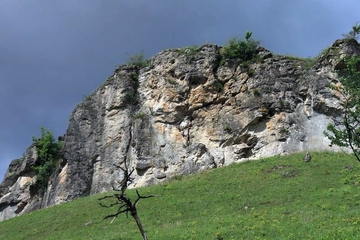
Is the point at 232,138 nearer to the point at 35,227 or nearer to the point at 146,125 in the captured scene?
the point at 146,125

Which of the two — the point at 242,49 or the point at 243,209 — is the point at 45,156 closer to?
the point at 242,49

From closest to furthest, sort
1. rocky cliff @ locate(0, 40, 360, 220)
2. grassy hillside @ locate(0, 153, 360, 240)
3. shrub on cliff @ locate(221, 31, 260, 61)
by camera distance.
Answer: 1. grassy hillside @ locate(0, 153, 360, 240)
2. rocky cliff @ locate(0, 40, 360, 220)
3. shrub on cliff @ locate(221, 31, 260, 61)

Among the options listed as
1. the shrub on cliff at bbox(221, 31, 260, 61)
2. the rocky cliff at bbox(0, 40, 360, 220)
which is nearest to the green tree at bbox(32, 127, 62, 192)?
the rocky cliff at bbox(0, 40, 360, 220)

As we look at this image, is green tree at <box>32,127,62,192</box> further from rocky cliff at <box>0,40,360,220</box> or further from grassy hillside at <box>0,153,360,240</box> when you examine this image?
grassy hillside at <box>0,153,360,240</box>

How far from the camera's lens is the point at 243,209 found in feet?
80.6

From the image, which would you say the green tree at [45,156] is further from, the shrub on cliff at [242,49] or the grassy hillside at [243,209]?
the shrub on cliff at [242,49]

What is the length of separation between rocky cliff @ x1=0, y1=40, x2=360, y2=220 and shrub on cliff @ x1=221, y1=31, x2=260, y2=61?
78 centimetres

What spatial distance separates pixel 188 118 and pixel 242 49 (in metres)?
10.0

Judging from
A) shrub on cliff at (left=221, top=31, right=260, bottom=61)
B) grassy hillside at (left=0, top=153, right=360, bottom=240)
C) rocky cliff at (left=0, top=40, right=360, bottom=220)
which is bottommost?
grassy hillside at (left=0, top=153, right=360, bottom=240)

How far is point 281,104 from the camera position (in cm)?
4422

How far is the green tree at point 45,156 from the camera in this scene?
174 ft

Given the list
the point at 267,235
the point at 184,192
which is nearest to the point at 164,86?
the point at 184,192

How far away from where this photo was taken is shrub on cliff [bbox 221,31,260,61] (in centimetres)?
4997

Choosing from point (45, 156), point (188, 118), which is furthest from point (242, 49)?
Result: point (45, 156)
